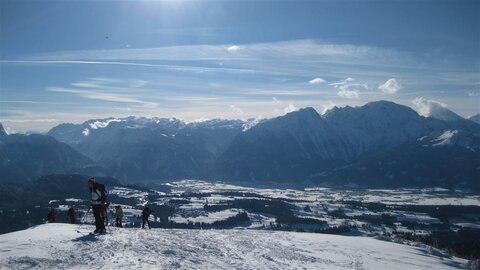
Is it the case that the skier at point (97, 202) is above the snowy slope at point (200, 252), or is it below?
above

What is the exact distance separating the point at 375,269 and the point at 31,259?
18.8m

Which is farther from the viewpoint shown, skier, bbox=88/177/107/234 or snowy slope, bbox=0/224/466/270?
skier, bbox=88/177/107/234

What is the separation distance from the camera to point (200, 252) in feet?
84.0

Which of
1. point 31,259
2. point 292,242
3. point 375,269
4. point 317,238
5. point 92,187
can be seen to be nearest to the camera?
point 31,259

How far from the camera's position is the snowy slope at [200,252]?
20875mm

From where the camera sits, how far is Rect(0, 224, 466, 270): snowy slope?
20875 mm

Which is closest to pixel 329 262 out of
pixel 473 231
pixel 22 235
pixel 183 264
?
pixel 183 264

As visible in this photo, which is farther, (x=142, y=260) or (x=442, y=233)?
(x=442, y=233)

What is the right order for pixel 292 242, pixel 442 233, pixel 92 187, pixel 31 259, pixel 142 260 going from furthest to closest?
pixel 442 233 → pixel 292 242 → pixel 92 187 → pixel 142 260 → pixel 31 259

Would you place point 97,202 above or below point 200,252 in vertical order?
above

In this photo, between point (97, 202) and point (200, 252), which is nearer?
point (200, 252)

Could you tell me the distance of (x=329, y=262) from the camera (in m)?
27.0

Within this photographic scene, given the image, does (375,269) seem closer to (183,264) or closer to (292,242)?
(292,242)

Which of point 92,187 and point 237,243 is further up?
point 92,187
